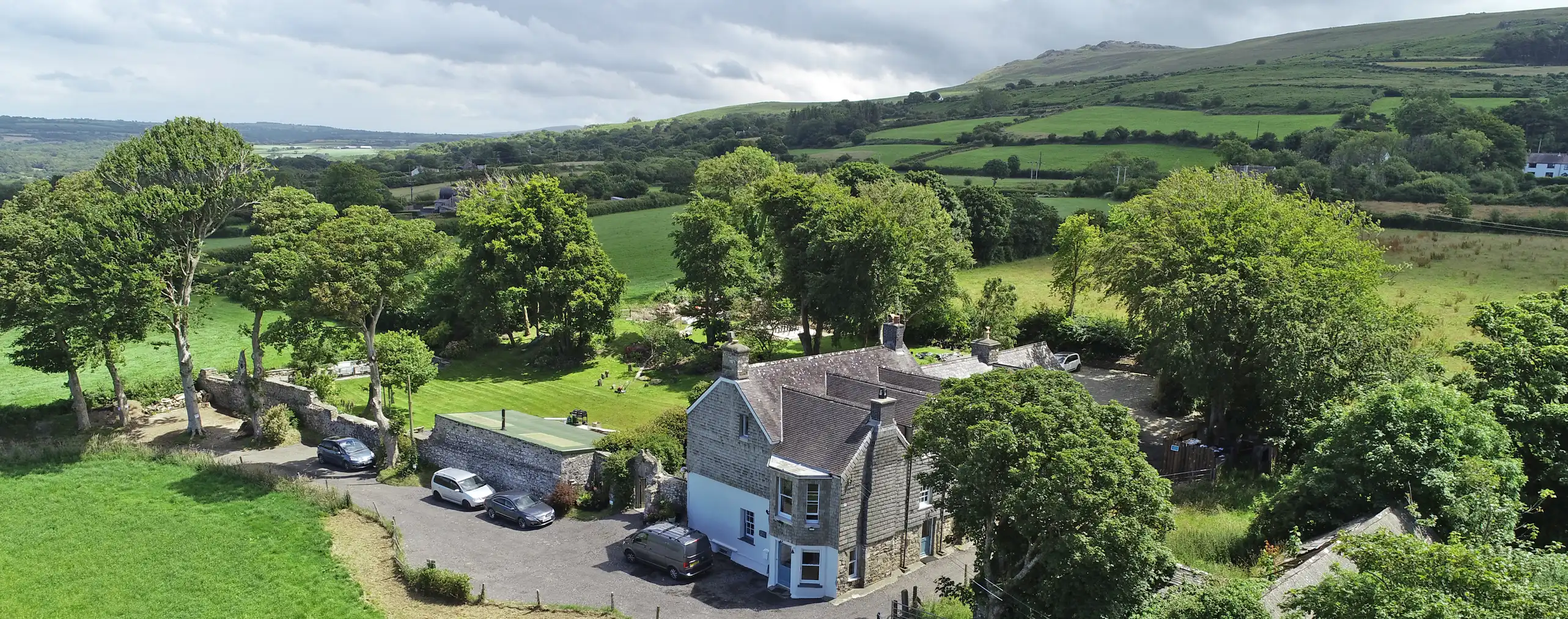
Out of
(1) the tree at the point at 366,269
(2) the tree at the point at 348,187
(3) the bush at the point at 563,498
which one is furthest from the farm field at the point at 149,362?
(2) the tree at the point at 348,187

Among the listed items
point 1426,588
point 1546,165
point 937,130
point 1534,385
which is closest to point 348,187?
point 937,130

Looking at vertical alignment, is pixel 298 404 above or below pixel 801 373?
below

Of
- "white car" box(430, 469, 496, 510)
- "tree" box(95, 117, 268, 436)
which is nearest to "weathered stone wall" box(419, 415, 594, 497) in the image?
"white car" box(430, 469, 496, 510)

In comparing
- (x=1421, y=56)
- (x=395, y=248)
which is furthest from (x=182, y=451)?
(x=1421, y=56)

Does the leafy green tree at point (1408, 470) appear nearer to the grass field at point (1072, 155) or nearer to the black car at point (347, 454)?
the black car at point (347, 454)

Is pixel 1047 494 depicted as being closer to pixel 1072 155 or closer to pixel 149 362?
pixel 149 362

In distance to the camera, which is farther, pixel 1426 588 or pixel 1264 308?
pixel 1264 308

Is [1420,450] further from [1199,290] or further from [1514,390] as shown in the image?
[1199,290]
